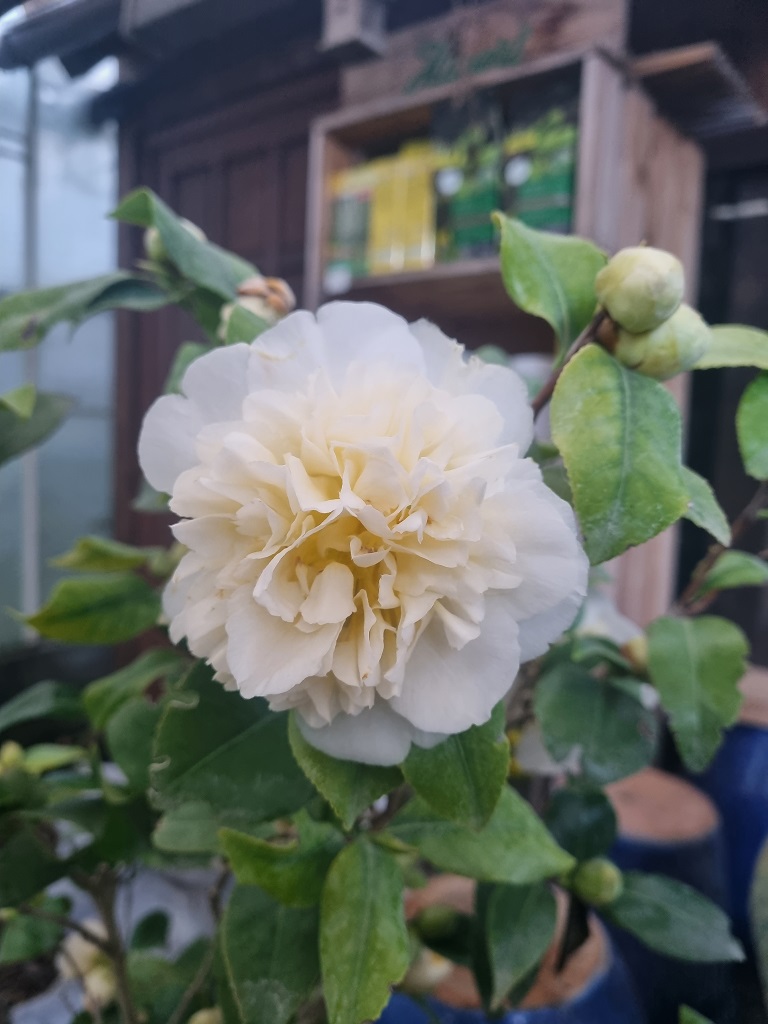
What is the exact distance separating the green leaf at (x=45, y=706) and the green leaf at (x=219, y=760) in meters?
0.27

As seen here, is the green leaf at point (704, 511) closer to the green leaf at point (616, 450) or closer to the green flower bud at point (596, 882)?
the green leaf at point (616, 450)

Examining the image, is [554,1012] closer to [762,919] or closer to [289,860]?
[762,919]

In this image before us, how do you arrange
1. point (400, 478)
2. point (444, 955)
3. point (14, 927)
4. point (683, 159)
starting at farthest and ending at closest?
1. point (683, 159)
2. point (14, 927)
3. point (444, 955)
4. point (400, 478)

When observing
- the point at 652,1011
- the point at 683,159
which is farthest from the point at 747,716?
the point at 683,159

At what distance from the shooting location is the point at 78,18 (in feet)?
3.09

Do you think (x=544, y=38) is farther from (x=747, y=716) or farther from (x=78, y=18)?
(x=747, y=716)

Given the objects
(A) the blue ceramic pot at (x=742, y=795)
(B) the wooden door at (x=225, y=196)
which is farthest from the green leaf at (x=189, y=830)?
(B) the wooden door at (x=225, y=196)

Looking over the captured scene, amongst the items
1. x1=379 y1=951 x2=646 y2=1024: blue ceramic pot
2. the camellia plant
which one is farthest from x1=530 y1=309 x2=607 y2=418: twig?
x1=379 y1=951 x2=646 y2=1024: blue ceramic pot

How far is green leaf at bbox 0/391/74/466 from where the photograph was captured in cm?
58

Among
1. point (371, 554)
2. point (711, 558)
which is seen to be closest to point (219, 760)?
point (371, 554)

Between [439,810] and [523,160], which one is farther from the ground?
[523,160]

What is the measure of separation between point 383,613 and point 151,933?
2.32 feet

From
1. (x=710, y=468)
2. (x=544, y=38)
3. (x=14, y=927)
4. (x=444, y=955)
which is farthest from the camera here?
(x=544, y=38)

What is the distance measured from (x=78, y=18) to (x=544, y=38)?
64 centimetres
